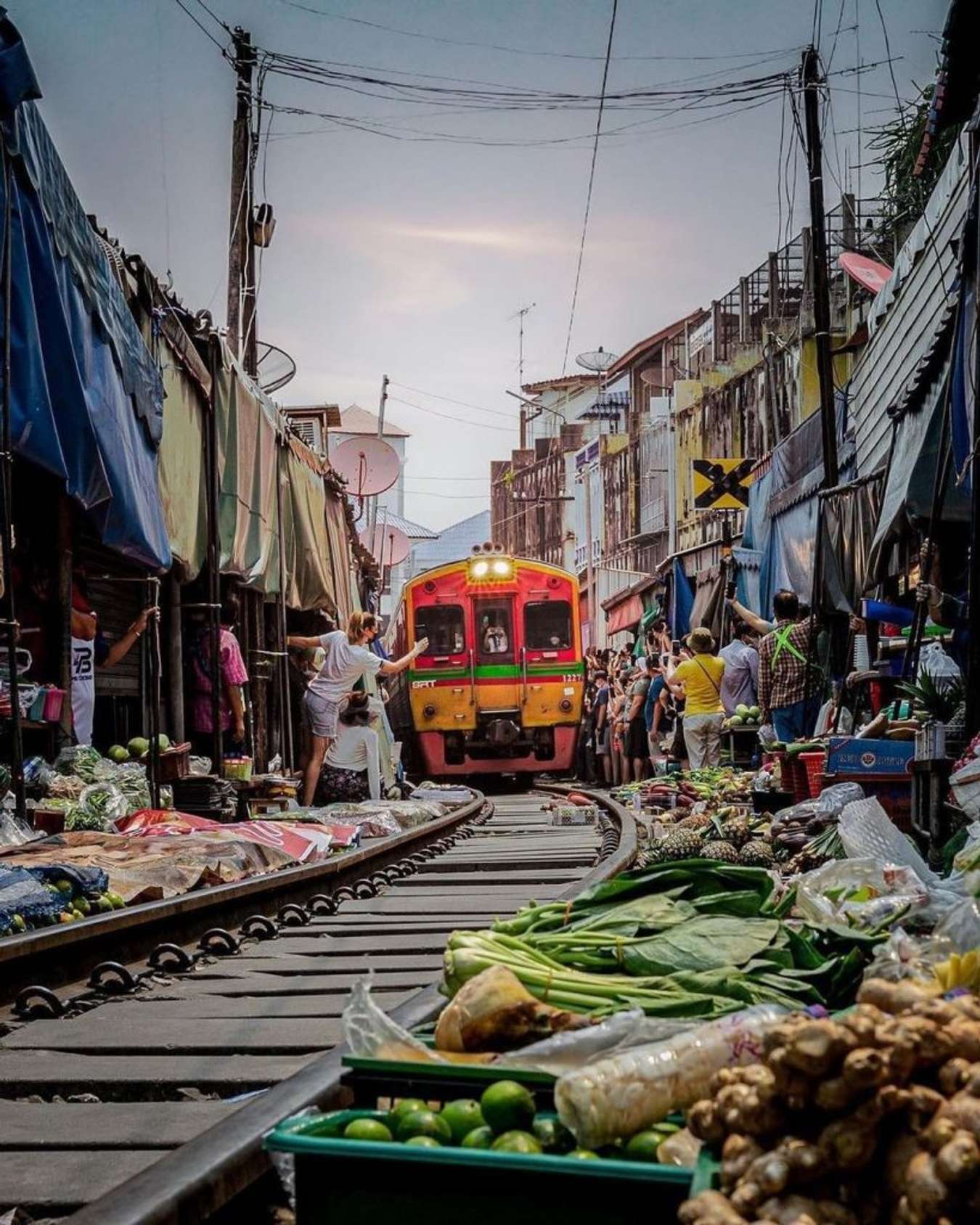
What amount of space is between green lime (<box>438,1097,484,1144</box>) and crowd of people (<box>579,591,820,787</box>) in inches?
401

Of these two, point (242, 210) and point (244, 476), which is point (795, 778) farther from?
point (242, 210)

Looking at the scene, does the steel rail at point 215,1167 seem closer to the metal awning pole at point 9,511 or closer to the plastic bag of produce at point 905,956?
the plastic bag of produce at point 905,956

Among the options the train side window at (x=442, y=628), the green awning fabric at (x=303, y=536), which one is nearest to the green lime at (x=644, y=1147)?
the green awning fabric at (x=303, y=536)

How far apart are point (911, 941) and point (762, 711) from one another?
10.5 metres

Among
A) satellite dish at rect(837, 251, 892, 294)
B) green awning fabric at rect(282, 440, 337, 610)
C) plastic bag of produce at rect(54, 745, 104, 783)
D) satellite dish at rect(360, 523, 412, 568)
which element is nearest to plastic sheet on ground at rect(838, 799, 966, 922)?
plastic bag of produce at rect(54, 745, 104, 783)

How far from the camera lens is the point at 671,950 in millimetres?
3043

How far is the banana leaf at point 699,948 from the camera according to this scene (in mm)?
2988

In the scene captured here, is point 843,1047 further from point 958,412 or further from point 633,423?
point 633,423

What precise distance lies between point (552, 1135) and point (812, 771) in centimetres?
715

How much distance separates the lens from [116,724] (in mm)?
13078

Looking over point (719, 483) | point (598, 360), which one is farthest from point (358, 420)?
point (719, 483)

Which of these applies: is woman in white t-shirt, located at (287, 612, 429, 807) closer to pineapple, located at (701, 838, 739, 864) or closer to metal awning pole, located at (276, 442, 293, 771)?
metal awning pole, located at (276, 442, 293, 771)

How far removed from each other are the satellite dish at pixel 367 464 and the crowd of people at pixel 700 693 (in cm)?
486

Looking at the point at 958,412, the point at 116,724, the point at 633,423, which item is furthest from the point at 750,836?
the point at 633,423
